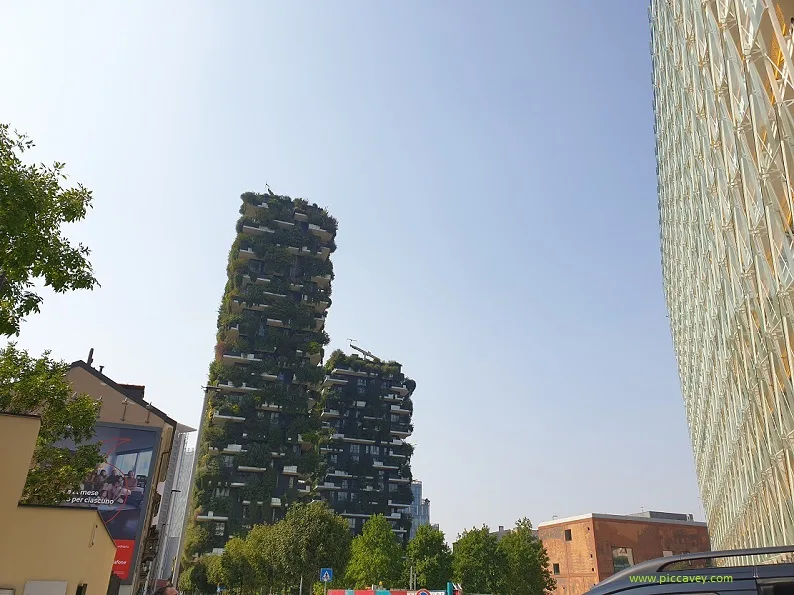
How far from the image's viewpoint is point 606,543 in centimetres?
6875

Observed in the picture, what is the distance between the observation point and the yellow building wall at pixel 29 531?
39.7 ft

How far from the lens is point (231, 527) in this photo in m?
71.8

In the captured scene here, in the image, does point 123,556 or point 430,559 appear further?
point 430,559

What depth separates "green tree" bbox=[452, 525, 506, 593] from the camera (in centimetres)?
4981

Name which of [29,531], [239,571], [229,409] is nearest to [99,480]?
[29,531]

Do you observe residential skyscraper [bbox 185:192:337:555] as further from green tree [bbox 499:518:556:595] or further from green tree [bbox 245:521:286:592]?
green tree [bbox 499:518:556:595]

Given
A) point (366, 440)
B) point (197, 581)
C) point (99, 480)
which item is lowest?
point (197, 581)

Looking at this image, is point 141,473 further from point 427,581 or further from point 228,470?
point 228,470

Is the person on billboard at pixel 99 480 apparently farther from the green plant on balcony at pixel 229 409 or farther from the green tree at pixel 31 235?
the green plant on balcony at pixel 229 409

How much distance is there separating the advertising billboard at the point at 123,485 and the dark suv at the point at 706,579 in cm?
3573

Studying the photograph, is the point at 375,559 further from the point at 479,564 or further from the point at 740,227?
the point at 740,227

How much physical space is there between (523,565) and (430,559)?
8488 millimetres

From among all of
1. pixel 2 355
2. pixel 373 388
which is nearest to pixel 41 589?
pixel 2 355

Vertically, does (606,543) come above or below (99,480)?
below
